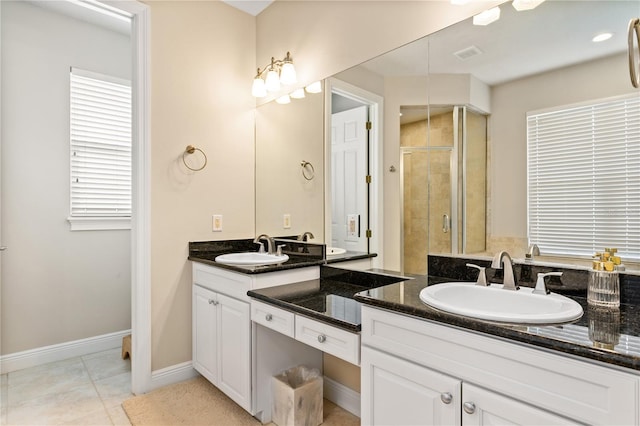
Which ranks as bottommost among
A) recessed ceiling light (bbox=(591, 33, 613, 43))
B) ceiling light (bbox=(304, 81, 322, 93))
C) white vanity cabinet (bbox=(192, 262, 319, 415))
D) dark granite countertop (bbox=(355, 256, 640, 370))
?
white vanity cabinet (bbox=(192, 262, 319, 415))

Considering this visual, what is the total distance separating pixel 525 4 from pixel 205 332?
2.39 meters

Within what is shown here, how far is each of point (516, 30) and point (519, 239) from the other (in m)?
0.86

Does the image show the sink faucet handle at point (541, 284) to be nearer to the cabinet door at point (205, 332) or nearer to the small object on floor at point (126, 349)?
the cabinet door at point (205, 332)

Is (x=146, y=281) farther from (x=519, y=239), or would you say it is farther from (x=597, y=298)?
(x=597, y=298)

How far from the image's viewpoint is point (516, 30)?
1471 millimetres

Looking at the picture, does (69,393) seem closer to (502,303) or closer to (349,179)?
(349,179)

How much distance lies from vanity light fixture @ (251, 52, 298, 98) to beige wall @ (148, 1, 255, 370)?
0.18 m

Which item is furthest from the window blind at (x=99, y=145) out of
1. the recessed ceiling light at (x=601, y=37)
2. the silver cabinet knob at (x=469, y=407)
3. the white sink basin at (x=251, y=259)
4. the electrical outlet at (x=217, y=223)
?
the recessed ceiling light at (x=601, y=37)

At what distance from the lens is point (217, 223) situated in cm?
268

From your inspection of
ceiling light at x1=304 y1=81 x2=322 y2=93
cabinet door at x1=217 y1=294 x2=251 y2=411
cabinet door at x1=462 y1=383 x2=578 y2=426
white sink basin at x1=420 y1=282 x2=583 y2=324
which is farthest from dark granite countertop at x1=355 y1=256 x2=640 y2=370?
ceiling light at x1=304 y1=81 x2=322 y2=93

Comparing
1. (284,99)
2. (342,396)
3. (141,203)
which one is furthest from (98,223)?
(342,396)

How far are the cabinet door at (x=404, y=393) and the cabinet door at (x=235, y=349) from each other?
0.78 metres

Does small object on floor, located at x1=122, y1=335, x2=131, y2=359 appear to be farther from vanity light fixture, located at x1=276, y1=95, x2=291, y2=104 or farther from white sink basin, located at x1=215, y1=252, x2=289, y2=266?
vanity light fixture, located at x1=276, y1=95, x2=291, y2=104

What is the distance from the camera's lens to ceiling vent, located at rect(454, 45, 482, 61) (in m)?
1.61
